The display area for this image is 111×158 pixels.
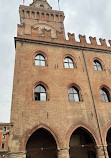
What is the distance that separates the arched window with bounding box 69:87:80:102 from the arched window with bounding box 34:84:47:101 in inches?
84.7

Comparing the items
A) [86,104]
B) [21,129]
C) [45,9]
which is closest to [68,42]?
[86,104]

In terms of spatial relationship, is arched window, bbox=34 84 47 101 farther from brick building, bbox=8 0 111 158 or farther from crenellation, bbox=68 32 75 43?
crenellation, bbox=68 32 75 43

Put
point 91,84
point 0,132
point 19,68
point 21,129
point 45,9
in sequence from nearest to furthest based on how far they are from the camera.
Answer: point 21,129 → point 19,68 → point 91,84 → point 45,9 → point 0,132

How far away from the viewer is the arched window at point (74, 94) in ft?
33.8

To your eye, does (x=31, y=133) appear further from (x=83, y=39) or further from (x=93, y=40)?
(x=93, y=40)

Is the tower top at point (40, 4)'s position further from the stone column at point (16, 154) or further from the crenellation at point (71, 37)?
the stone column at point (16, 154)

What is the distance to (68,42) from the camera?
503 inches

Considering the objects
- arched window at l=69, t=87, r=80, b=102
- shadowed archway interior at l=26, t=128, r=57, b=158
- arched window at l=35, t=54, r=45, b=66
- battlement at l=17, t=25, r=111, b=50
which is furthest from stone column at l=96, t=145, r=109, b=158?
battlement at l=17, t=25, r=111, b=50

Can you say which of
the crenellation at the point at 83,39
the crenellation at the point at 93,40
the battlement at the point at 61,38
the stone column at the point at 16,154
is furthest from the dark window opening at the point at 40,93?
the crenellation at the point at 93,40

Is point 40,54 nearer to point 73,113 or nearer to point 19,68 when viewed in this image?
point 19,68

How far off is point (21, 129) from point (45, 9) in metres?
19.3

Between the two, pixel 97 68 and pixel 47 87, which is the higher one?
pixel 97 68

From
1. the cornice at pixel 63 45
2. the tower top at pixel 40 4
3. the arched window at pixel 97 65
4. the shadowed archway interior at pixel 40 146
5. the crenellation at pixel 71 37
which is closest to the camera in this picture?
the shadowed archway interior at pixel 40 146

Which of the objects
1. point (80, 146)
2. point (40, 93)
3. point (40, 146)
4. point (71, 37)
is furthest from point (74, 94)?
point (71, 37)
